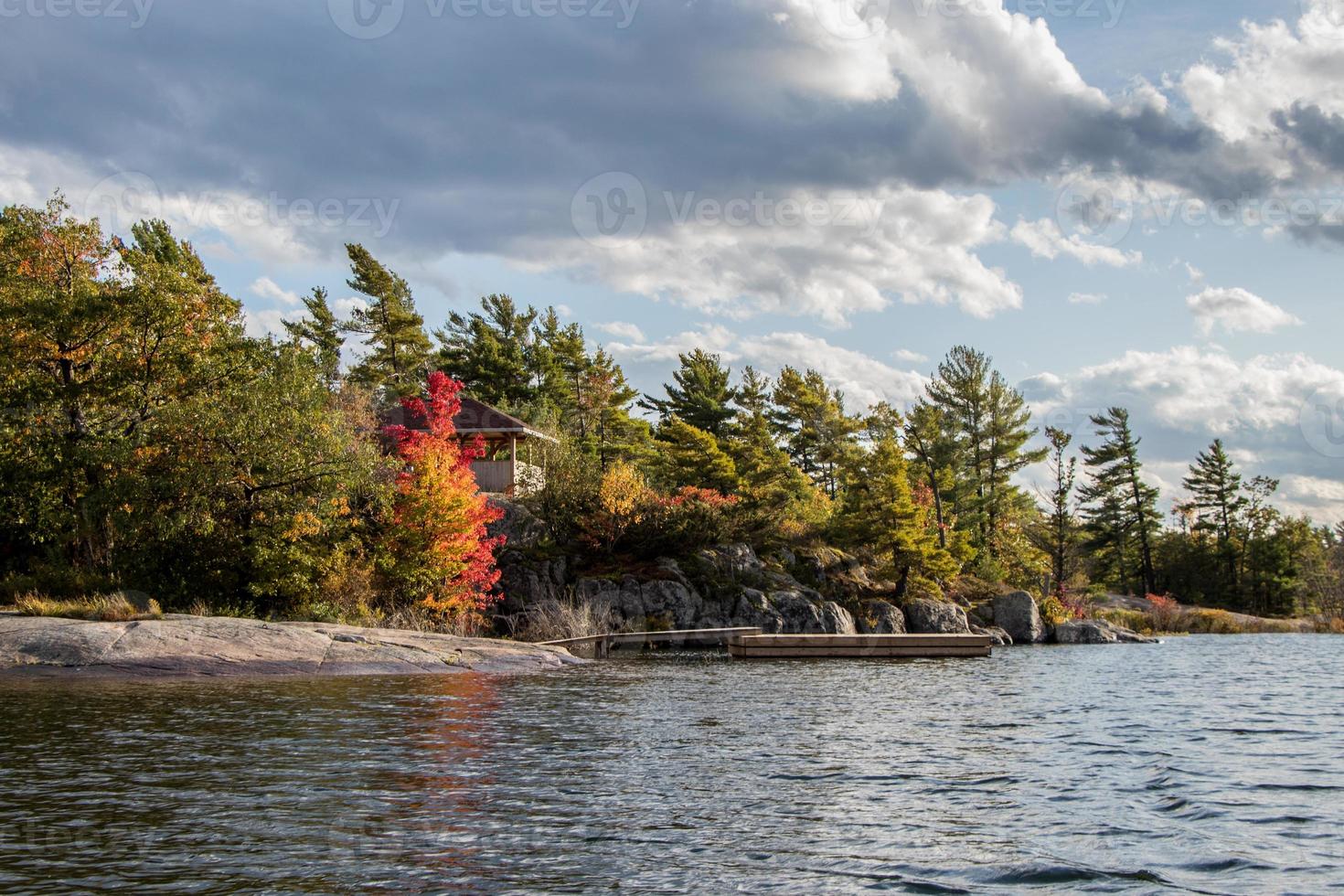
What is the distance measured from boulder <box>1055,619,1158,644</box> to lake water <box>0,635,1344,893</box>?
82.8ft

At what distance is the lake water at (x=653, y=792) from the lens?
6.92 m

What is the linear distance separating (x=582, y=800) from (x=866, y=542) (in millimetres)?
33069

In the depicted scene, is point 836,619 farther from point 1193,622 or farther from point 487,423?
point 1193,622

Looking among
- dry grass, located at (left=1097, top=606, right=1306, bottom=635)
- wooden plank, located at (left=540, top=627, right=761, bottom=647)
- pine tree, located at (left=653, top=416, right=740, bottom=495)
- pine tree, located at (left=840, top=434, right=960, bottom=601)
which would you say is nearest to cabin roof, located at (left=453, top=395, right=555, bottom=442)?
pine tree, located at (left=653, top=416, right=740, bottom=495)

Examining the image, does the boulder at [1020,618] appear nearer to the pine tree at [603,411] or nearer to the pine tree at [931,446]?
the pine tree at [931,446]

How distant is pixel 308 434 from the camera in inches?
1014

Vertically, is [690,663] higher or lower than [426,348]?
lower

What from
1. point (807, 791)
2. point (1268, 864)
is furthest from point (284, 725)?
point (1268, 864)

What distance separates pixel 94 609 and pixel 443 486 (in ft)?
31.8

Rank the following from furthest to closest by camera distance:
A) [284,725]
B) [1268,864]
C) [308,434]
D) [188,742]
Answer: [308,434] < [284,725] < [188,742] < [1268,864]

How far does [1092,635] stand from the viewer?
141 feet

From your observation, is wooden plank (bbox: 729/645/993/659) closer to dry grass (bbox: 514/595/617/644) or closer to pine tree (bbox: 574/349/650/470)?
dry grass (bbox: 514/595/617/644)

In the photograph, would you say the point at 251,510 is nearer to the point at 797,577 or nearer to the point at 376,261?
the point at 797,577

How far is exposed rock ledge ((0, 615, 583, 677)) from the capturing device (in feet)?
63.8
